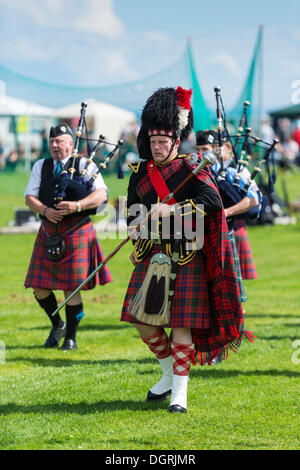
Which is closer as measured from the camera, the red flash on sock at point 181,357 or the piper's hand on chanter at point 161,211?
the piper's hand on chanter at point 161,211

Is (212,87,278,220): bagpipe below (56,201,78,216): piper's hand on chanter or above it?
above

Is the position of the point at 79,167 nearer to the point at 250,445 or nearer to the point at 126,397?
the point at 126,397

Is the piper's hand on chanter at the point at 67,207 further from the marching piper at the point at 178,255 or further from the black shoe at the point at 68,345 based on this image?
the marching piper at the point at 178,255

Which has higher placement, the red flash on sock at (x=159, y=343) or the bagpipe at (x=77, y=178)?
the bagpipe at (x=77, y=178)

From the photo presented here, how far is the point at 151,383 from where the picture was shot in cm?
488

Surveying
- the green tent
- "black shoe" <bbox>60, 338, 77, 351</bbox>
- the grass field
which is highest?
the green tent

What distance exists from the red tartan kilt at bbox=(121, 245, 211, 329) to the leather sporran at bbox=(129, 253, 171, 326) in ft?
0.19

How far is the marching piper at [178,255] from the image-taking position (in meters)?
4.17

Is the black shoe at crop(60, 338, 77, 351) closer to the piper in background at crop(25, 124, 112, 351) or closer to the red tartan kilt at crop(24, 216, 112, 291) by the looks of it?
the piper in background at crop(25, 124, 112, 351)

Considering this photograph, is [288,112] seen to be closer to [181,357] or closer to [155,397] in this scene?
[155,397]

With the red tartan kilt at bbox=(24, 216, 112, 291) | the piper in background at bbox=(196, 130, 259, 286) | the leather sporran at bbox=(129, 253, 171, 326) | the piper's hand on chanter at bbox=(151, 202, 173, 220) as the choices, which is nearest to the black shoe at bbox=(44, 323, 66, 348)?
the red tartan kilt at bbox=(24, 216, 112, 291)

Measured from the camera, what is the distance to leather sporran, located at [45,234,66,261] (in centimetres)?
570

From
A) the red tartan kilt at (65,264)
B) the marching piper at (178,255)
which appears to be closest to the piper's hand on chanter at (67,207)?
the red tartan kilt at (65,264)

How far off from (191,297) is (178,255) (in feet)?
0.84
